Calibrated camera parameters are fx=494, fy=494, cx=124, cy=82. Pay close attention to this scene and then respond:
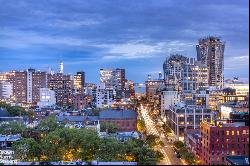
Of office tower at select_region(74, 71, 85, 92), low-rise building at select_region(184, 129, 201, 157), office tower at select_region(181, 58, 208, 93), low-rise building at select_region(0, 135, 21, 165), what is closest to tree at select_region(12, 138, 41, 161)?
low-rise building at select_region(0, 135, 21, 165)

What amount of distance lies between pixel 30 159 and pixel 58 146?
2.82 metres

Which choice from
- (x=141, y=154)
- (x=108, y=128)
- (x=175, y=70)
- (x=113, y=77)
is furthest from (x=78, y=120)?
(x=113, y=77)

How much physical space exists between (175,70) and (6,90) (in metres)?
47.0

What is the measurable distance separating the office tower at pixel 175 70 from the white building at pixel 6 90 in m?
41.9

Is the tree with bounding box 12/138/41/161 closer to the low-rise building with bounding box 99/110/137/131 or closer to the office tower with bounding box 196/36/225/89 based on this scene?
the low-rise building with bounding box 99/110/137/131

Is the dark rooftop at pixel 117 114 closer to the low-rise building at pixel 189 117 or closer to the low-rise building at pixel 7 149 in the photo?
the low-rise building at pixel 189 117

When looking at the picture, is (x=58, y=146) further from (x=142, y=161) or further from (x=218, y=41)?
(x=218, y=41)

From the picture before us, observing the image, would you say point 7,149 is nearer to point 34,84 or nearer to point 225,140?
point 225,140

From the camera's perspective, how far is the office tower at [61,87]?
114613 mm

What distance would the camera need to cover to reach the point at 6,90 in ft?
427

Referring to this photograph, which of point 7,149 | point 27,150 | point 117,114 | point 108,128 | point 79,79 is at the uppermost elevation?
point 79,79

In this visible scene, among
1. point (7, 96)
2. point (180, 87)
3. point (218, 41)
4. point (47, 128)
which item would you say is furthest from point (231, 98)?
point (218, 41)

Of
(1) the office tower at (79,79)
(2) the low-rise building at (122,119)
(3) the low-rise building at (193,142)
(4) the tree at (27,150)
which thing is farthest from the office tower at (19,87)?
(4) the tree at (27,150)

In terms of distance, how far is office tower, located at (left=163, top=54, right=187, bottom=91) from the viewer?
132375 mm
